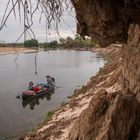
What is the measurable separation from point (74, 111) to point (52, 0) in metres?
12.2

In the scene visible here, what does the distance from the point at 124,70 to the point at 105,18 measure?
2840 mm

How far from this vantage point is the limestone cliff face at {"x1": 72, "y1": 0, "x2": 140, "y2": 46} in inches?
181

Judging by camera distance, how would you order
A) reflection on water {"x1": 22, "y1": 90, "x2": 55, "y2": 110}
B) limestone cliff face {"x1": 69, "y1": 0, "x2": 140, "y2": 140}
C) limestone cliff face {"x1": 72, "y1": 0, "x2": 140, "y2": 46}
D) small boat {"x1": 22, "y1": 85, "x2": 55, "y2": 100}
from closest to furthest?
limestone cliff face {"x1": 72, "y1": 0, "x2": 140, "y2": 46} < limestone cliff face {"x1": 69, "y1": 0, "x2": 140, "y2": 140} < reflection on water {"x1": 22, "y1": 90, "x2": 55, "y2": 110} < small boat {"x1": 22, "y1": 85, "x2": 55, "y2": 100}

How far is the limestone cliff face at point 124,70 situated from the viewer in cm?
477

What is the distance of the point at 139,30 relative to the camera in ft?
22.6

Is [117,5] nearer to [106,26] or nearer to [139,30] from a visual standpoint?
[106,26]

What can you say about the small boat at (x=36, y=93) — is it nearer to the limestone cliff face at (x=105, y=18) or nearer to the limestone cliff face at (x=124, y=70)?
the limestone cliff face at (x=124, y=70)

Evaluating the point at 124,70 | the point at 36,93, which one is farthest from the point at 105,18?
the point at 36,93

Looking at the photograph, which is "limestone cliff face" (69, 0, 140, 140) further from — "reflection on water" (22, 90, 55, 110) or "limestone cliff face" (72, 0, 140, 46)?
"reflection on water" (22, 90, 55, 110)

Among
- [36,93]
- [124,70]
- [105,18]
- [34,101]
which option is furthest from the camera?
[36,93]

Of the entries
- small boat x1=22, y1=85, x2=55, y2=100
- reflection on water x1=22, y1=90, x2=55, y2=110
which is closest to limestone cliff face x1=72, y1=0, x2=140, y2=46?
reflection on water x1=22, y1=90, x2=55, y2=110

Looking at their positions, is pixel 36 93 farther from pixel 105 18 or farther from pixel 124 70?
pixel 105 18

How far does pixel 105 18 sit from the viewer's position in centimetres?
484

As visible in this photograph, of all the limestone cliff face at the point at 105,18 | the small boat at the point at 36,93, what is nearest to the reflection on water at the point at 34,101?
the small boat at the point at 36,93
